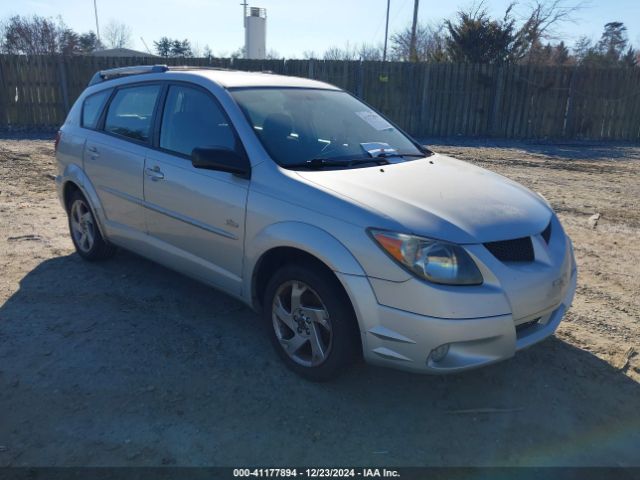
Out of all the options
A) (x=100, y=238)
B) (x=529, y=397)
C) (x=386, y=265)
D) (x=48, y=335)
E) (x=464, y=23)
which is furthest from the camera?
(x=464, y=23)

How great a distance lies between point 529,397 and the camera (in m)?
3.13

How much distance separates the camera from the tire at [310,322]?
294cm

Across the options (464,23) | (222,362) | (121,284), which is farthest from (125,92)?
(464,23)

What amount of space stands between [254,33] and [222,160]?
108 feet

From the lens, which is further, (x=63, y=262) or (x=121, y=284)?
(x=63, y=262)

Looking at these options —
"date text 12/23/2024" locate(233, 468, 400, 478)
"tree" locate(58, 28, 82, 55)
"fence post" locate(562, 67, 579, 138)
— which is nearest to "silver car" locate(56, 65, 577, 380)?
"date text 12/23/2024" locate(233, 468, 400, 478)

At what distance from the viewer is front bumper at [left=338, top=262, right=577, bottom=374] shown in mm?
2666

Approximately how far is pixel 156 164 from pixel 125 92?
1117mm

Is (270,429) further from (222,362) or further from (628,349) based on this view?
(628,349)

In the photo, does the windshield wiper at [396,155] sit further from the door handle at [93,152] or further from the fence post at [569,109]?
the fence post at [569,109]

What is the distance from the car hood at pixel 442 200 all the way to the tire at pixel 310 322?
528 millimetres

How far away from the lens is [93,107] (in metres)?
4.97

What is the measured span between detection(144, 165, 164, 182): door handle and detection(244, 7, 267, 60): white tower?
31.2m

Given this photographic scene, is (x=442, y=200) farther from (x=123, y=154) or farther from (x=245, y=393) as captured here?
(x=123, y=154)
